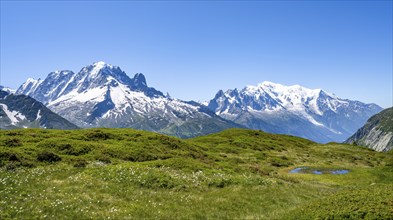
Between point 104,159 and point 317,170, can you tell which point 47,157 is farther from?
point 317,170

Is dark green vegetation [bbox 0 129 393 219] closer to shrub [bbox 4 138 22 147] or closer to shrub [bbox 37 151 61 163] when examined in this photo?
shrub [bbox 37 151 61 163]

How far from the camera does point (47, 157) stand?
123 feet

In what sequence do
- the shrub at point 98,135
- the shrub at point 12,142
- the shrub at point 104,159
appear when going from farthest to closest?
the shrub at point 98,135 < the shrub at point 12,142 < the shrub at point 104,159

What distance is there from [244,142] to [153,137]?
41.0 metres

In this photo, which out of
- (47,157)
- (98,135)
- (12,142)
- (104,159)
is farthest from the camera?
(98,135)

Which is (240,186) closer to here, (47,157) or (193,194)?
(193,194)

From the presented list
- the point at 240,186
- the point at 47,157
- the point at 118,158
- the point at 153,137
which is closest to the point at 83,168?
the point at 47,157

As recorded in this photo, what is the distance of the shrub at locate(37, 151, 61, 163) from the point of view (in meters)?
37.0

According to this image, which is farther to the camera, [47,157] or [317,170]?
[317,170]

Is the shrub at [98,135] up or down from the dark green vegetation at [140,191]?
up

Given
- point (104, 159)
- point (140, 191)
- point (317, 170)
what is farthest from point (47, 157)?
point (317, 170)

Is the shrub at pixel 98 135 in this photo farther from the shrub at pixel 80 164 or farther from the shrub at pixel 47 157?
the shrub at pixel 80 164

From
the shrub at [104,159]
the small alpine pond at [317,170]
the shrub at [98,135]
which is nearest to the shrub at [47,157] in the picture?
the shrub at [104,159]

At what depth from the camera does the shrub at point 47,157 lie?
36950 millimetres
